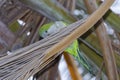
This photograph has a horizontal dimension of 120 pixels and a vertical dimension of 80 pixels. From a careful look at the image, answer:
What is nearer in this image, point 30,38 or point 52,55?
point 52,55

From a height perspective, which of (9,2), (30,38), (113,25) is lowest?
(113,25)

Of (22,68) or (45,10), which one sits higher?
(45,10)

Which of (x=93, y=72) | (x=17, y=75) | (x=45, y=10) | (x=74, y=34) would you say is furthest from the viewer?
(x=93, y=72)

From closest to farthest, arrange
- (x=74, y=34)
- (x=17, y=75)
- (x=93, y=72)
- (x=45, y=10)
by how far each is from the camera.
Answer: (x=17, y=75) → (x=74, y=34) → (x=45, y=10) → (x=93, y=72)

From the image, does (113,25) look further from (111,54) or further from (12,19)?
(12,19)

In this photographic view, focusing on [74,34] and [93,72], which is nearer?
[74,34]

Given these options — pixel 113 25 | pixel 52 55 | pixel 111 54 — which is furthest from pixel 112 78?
pixel 52 55

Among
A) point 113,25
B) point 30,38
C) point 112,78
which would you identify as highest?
point 30,38

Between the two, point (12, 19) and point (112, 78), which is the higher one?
point (12, 19)

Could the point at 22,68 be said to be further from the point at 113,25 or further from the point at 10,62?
the point at 113,25

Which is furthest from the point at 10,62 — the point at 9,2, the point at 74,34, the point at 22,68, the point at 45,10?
the point at 9,2
